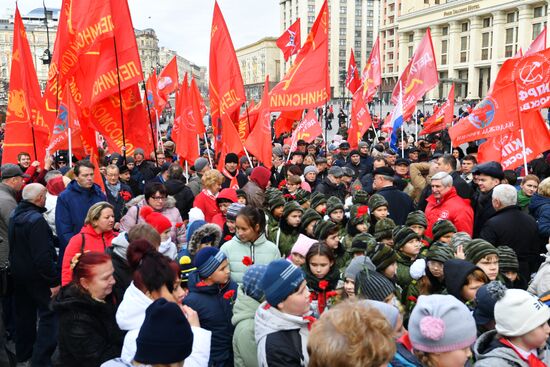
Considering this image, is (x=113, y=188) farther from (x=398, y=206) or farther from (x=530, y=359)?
(x=530, y=359)

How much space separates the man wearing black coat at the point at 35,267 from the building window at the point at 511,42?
61837mm

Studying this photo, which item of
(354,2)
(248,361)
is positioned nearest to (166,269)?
(248,361)

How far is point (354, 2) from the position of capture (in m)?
106

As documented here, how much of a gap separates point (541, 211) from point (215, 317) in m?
3.81

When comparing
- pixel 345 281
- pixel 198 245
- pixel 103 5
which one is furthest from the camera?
pixel 103 5

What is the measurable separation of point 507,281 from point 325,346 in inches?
105

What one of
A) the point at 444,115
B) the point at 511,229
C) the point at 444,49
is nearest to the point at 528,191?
the point at 511,229

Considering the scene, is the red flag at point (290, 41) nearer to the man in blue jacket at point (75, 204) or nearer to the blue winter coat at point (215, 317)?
the man in blue jacket at point (75, 204)

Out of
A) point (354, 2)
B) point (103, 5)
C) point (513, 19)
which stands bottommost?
point (103, 5)

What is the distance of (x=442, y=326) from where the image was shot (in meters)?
2.13

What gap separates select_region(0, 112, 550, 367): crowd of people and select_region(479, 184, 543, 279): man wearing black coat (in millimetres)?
12

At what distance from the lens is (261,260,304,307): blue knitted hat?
2.62m

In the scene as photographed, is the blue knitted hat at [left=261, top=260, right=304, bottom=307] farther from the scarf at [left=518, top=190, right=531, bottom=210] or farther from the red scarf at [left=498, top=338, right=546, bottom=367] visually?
the scarf at [left=518, top=190, right=531, bottom=210]

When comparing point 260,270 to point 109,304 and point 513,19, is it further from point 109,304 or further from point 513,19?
point 513,19
